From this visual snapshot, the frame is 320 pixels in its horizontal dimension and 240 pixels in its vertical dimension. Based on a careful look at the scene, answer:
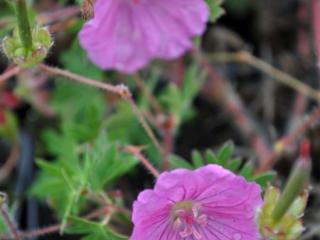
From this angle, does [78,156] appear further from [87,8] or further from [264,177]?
[87,8]

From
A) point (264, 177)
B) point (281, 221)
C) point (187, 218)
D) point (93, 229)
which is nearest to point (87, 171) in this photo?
point (93, 229)

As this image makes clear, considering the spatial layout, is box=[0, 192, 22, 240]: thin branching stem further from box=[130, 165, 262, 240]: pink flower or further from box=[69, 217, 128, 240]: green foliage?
box=[130, 165, 262, 240]: pink flower

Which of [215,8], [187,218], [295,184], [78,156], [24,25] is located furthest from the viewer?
[78,156]

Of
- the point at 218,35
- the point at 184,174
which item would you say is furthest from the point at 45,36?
the point at 218,35

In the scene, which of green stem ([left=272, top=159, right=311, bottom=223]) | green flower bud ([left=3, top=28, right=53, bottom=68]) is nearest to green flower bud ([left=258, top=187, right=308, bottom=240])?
green stem ([left=272, top=159, right=311, bottom=223])

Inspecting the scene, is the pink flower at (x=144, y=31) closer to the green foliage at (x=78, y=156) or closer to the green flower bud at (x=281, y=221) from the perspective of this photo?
the green foliage at (x=78, y=156)

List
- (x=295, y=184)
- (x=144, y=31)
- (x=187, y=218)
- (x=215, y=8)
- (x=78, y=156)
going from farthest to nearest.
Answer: (x=78, y=156) < (x=144, y=31) < (x=215, y=8) < (x=187, y=218) < (x=295, y=184)

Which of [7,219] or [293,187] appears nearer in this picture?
[293,187]
